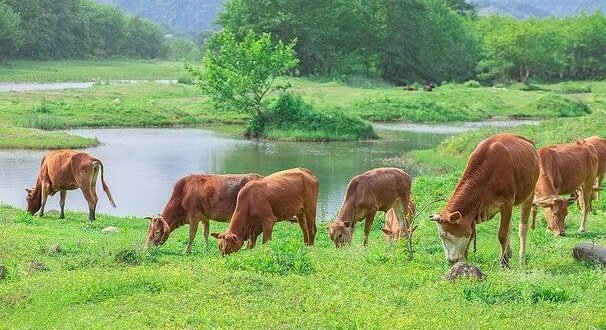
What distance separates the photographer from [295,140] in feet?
166

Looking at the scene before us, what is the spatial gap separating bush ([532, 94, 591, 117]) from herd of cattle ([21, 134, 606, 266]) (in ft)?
144

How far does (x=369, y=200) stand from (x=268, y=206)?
96.1 inches

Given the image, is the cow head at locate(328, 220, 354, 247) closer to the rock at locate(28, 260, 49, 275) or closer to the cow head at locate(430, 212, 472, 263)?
the cow head at locate(430, 212, 472, 263)

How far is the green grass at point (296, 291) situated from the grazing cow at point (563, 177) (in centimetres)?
313

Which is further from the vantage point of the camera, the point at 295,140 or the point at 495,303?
the point at 295,140

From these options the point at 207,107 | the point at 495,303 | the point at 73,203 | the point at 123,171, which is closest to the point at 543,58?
the point at 207,107

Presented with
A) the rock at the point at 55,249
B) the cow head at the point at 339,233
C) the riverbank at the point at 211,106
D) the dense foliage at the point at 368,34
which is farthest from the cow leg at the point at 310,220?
the dense foliage at the point at 368,34

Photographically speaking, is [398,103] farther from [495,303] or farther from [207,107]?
[495,303]

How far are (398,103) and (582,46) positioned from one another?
50.0m

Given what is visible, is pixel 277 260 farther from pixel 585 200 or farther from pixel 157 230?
pixel 585 200

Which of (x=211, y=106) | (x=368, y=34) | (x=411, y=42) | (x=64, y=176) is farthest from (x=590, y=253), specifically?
(x=411, y=42)

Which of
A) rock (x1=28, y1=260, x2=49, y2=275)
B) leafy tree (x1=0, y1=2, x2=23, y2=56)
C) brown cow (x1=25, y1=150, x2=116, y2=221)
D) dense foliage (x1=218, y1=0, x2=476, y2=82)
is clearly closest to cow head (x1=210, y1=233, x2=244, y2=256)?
rock (x1=28, y1=260, x2=49, y2=275)

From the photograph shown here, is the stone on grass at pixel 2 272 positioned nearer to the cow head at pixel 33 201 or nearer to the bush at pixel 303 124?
the cow head at pixel 33 201

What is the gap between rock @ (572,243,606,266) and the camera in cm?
1370
